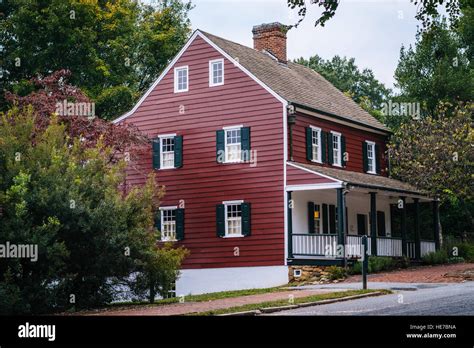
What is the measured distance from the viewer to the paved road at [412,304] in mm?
16359

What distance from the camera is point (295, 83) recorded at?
117ft

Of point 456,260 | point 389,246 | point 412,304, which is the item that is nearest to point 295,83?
point 389,246

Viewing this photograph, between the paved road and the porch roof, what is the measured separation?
7.80m

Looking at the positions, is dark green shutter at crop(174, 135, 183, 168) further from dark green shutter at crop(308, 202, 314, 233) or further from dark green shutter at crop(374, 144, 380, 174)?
dark green shutter at crop(374, 144, 380, 174)

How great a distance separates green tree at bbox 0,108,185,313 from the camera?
21047 mm

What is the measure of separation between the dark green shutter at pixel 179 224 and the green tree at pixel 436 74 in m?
13.7

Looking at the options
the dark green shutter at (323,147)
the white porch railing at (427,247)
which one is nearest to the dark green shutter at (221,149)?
the dark green shutter at (323,147)

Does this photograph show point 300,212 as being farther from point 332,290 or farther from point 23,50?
point 23,50

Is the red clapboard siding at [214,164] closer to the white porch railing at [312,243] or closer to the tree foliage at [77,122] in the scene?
the white porch railing at [312,243]

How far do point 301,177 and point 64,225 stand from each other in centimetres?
1088

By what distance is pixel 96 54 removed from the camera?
43.4 m

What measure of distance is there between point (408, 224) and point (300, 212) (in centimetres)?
1124

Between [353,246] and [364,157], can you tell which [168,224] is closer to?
[353,246]

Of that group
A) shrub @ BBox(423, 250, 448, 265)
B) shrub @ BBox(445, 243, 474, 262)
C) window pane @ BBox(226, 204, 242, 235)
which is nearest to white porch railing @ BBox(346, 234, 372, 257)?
window pane @ BBox(226, 204, 242, 235)
